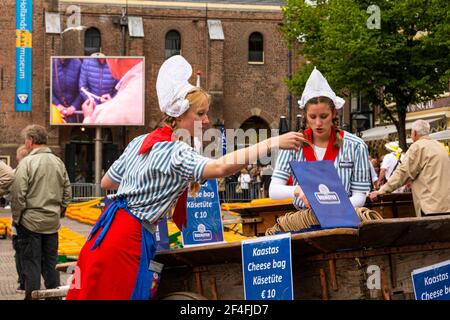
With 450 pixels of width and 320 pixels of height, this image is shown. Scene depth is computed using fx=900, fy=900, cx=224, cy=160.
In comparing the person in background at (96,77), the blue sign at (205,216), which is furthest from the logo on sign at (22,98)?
the blue sign at (205,216)

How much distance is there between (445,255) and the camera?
515cm

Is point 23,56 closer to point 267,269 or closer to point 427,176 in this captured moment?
point 427,176

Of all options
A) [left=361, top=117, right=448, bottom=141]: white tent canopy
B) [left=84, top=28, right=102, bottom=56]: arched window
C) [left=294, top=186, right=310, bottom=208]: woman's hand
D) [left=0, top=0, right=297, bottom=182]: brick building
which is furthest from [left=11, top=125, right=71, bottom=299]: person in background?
[left=84, top=28, right=102, bottom=56]: arched window

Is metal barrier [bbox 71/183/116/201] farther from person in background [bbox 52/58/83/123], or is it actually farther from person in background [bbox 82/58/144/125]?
person in background [bbox 52/58/83/123]

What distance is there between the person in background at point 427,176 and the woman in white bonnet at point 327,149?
378cm

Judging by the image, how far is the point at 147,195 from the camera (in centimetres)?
461

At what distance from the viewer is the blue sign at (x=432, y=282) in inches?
195

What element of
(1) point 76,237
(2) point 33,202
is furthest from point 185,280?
(1) point 76,237

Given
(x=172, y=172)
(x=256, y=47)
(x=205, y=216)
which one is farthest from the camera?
(x=256, y=47)

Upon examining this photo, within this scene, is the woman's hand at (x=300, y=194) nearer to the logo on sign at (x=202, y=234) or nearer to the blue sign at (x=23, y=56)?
the logo on sign at (x=202, y=234)

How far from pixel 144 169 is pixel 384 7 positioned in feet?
86.7

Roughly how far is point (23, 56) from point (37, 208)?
3663 centimetres

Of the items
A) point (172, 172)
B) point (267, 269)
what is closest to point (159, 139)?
point (172, 172)

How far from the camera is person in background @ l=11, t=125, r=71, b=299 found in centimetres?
962
